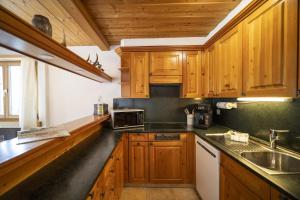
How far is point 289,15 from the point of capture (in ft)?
3.81

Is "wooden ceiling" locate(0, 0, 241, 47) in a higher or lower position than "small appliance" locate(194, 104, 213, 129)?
higher

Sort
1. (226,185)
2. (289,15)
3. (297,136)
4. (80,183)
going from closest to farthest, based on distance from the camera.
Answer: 1. (80,183)
2. (289,15)
3. (297,136)
4. (226,185)

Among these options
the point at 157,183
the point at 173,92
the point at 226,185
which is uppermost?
the point at 173,92

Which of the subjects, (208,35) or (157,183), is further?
(208,35)

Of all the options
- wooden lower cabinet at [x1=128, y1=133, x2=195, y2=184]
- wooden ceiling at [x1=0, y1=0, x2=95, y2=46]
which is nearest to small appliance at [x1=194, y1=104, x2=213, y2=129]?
wooden lower cabinet at [x1=128, y1=133, x2=195, y2=184]

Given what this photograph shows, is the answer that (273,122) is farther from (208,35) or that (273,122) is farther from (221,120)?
(208,35)

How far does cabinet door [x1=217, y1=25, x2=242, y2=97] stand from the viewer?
1.79m

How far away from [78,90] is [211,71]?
2.48 metres

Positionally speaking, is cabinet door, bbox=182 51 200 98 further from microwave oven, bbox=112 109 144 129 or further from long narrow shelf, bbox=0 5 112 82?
long narrow shelf, bbox=0 5 112 82

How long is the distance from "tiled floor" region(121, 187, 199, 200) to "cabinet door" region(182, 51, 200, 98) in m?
1.48

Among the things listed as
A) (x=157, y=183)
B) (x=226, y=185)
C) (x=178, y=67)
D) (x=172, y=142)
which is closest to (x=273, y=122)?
(x=226, y=185)

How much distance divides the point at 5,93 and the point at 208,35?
13.8 ft

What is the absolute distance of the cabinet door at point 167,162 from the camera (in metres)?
2.55

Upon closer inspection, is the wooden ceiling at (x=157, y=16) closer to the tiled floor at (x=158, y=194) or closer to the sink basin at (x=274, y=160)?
the sink basin at (x=274, y=160)
